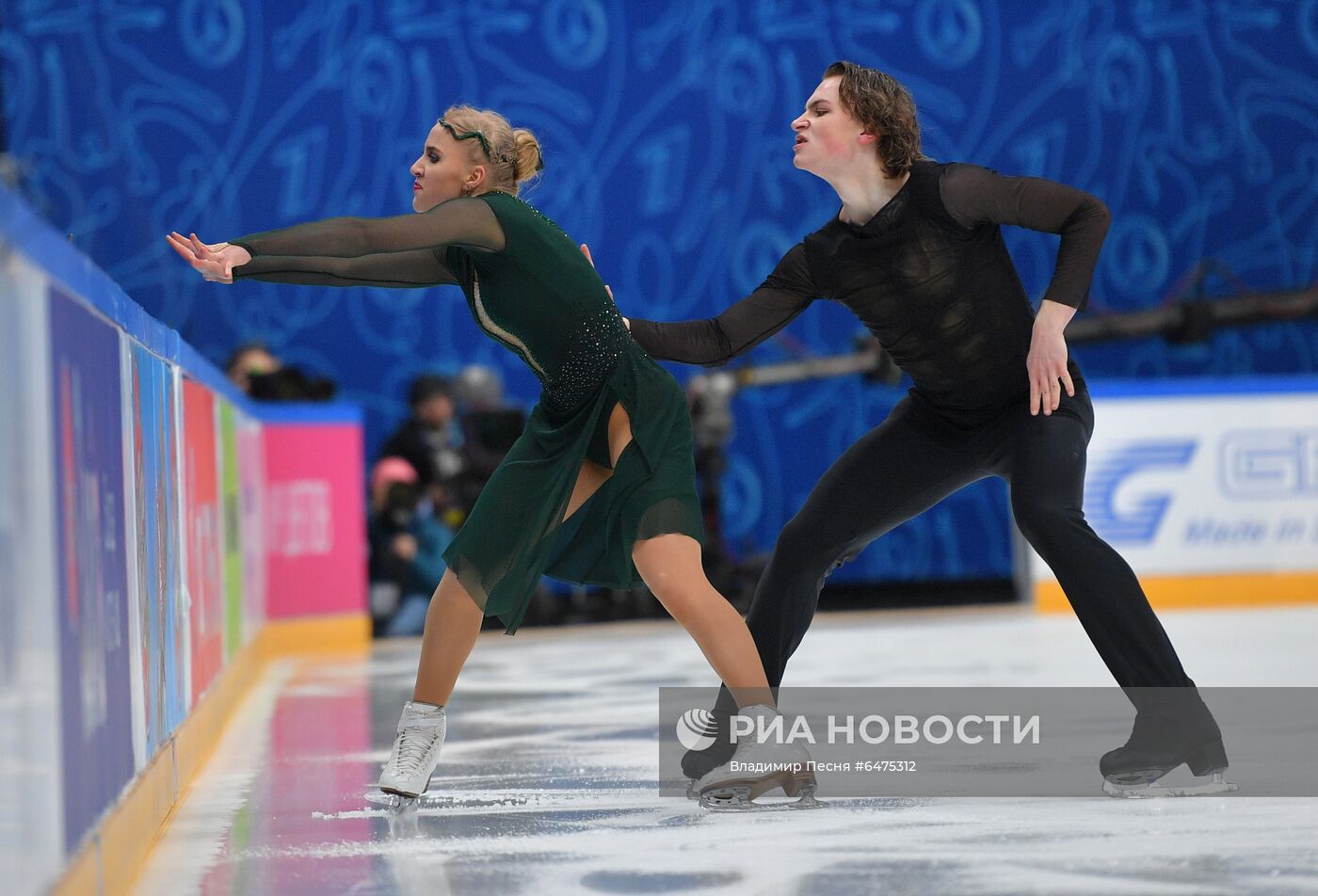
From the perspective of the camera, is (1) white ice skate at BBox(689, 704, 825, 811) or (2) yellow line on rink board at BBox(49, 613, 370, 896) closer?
(2) yellow line on rink board at BBox(49, 613, 370, 896)

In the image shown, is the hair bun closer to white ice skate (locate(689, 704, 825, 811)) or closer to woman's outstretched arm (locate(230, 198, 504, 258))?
woman's outstretched arm (locate(230, 198, 504, 258))

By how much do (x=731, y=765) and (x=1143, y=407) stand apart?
5375mm

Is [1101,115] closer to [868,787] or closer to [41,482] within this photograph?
[868,787]

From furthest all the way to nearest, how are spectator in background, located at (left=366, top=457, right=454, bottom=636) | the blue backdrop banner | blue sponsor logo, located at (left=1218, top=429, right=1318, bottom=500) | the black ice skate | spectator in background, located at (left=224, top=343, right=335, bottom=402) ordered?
the blue backdrop banner
spectator in background, located at (left=366, top=457, right=454, bottom=636)
blue sponsor logo, located at (left=1218, top=429, right=1318, bottom=500)
spectator in background, located at (left=224, top=343, right=335, bottom=402)
the black ice skate

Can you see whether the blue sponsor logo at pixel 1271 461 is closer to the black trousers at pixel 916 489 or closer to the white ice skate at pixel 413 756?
the black trousers at pixel 916 489

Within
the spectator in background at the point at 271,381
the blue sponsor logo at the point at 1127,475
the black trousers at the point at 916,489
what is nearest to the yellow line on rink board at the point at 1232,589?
the blue sponsor logo at the point at 1127,475

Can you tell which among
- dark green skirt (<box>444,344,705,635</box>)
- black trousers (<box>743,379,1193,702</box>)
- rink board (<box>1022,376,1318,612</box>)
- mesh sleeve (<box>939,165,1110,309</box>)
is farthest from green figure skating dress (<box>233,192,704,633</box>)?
rink board (<box>1022,376,1318,612</box>)

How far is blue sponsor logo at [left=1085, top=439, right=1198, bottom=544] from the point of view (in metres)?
7.43

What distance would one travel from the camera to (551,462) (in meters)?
2.66

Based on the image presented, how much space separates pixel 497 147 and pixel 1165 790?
5.07 ft

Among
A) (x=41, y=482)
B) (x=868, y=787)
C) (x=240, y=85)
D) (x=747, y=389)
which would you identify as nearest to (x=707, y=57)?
(x=747, y=389)

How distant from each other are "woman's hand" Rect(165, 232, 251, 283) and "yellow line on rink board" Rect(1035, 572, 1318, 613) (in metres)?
6.13

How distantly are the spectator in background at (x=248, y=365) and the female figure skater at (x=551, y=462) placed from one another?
15.4ft

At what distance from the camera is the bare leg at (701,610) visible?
2.53 m
